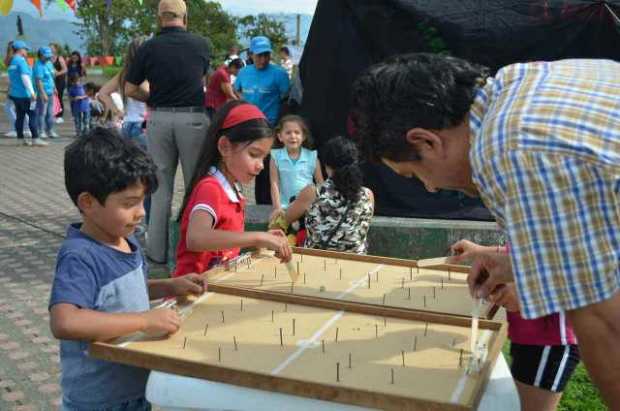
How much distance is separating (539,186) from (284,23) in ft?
113

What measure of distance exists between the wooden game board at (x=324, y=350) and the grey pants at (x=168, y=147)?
3.31m

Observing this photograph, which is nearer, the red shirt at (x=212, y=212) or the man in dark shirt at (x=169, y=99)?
the red shirt at (x=212, y=212)

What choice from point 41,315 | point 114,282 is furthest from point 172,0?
point 114,282

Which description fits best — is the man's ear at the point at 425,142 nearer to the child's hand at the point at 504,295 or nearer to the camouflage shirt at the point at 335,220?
the child's hand at the point at 504,295

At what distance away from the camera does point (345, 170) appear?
435 centimetres

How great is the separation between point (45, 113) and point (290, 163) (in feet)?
34.6

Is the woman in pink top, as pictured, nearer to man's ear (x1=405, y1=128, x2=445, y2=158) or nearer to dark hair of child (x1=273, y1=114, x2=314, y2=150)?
man's ear (x1=405, y1=128, x2=445, y2=158)

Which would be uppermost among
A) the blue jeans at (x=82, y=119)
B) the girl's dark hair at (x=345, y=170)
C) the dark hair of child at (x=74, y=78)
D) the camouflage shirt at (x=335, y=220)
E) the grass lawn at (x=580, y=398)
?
the girl's dark hair at (x=345, y=170)

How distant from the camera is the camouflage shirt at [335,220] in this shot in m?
4.34

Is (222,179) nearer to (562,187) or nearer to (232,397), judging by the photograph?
(232,397)

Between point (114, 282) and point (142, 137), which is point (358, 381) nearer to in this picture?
point (114, 282)

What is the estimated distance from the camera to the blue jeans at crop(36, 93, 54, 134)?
14.0 m

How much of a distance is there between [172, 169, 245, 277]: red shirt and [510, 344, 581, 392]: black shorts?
1166mm

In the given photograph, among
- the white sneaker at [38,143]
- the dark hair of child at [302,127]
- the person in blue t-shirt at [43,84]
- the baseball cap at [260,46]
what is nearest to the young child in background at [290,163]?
the dark hair of child at [302,127]
